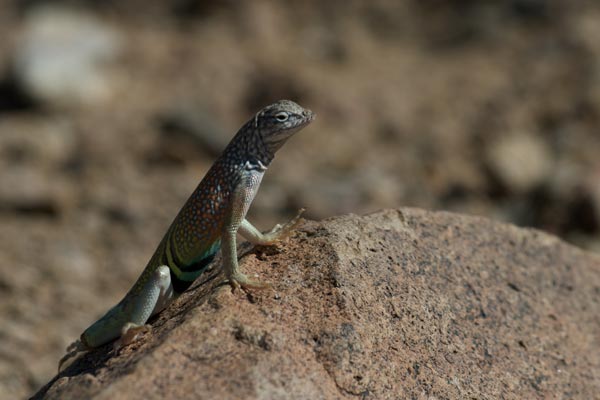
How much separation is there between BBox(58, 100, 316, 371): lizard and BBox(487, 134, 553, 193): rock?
6292 millimetres

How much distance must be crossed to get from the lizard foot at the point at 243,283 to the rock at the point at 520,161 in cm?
696

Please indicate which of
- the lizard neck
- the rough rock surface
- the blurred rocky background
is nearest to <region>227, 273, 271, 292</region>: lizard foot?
the rough rock surface

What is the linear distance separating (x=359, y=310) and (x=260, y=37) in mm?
11179

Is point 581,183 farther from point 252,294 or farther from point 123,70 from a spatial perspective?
point 123,70

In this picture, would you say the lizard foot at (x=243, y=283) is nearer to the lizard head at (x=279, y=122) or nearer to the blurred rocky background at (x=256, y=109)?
the lizard head at (x=279, y=122)

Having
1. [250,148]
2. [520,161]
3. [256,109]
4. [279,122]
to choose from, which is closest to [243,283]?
[250,148]

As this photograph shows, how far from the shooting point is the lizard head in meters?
4.50

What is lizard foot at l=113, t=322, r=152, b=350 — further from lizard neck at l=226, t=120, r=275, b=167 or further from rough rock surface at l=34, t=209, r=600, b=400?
lizard neck at l=226, t=120, r=275, b=167

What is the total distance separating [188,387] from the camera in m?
3.22

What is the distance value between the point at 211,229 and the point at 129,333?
76 cm

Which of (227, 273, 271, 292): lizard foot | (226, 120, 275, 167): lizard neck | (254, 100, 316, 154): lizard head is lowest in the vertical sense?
(227, 273, 271, 292): lizard foot

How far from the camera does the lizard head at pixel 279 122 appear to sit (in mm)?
4496

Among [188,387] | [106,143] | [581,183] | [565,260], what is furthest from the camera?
[106,143]

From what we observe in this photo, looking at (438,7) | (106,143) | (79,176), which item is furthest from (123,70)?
(438,7)
